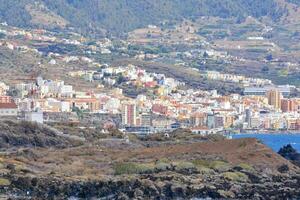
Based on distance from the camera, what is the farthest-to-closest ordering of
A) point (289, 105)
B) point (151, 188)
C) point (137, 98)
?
1. point (289, 105)
2. point (137, 98)
3. point (151, 188)

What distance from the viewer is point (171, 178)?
161ft

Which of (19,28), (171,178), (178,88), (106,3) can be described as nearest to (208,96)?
(178,88)

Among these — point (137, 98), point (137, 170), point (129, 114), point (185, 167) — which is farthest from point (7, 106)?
point (137, 98)

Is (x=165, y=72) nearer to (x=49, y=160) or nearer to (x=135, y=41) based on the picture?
(x=135, y=41)

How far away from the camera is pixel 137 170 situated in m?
51.8

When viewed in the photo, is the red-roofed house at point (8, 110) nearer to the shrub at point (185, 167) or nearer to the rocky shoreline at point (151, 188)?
the shrub at point (185, 167)

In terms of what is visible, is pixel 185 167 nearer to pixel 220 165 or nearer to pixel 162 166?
pixel 162 166

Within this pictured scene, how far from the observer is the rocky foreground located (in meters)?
45.4

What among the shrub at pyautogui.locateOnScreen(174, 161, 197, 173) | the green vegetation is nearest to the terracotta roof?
the green vegetation

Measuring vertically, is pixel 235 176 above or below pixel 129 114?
below

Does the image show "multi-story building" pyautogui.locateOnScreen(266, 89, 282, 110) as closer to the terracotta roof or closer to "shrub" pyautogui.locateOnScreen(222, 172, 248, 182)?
the terracotta roof

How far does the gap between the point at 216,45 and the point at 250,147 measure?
125 meters

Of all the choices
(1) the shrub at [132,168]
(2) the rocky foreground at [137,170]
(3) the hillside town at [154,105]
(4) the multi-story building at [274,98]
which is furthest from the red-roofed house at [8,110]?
(4) the multi-story building at [274,98]

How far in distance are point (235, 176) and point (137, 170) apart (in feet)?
10.7
